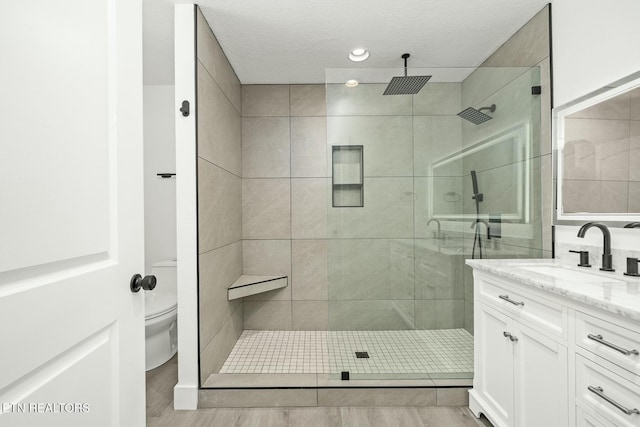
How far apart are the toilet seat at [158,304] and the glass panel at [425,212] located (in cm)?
124

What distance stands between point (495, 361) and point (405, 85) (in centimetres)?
168

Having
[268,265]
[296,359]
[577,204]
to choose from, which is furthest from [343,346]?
[577,204]

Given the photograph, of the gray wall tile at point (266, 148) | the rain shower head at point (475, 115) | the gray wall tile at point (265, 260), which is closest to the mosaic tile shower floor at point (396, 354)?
the gray wall tile at point (265, 260)

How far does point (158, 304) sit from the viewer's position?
Result: 231cm

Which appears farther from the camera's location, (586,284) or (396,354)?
(396,354)

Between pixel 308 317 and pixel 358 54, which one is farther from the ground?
pixel 358 54

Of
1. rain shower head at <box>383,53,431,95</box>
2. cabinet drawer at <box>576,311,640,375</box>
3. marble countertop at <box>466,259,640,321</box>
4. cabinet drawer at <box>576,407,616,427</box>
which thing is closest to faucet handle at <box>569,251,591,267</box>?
marble countertop at <box>466,259,640,321</box>

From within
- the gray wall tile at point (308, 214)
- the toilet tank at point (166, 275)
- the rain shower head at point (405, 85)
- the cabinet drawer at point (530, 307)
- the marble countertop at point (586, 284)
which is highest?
the rain shower head at point (405, 85)

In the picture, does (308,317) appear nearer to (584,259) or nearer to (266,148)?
(266,148)

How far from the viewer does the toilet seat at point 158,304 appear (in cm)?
217

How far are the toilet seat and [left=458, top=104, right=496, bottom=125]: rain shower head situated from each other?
8.03 ft

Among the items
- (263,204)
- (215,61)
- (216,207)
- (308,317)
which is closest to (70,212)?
(216,207)

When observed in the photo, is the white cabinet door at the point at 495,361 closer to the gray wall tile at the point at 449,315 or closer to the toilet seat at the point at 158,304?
the gray wall tile at the point at 449,315

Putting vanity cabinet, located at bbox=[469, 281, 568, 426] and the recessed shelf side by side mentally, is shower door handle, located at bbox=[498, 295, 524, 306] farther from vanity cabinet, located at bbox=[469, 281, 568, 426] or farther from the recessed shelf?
the recessed shelf
